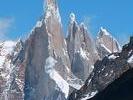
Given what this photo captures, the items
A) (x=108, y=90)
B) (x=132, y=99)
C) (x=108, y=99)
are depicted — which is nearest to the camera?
(x=132, y=99)

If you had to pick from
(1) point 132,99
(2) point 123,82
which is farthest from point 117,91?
(1) point 132,99

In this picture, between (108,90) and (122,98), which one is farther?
(108,90)

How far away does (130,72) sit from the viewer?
13862 centimetres

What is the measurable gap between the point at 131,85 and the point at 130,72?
30.9 feet

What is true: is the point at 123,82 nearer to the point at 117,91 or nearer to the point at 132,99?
the point at 117,91

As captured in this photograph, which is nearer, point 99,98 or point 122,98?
point 122,98

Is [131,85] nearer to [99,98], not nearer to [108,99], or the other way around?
[108,99]

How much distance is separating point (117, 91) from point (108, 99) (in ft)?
6.31

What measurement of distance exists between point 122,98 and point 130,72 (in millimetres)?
10603

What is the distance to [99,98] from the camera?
484ft

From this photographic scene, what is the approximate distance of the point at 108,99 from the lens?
13438cm

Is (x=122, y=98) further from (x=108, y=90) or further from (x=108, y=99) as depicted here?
(x=108, y=90)

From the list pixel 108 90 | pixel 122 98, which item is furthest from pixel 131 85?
pixel 108 90

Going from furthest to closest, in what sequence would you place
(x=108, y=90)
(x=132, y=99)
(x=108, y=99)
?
(x=108, y=90), (x=108, y=99), (x=132, y=99)
